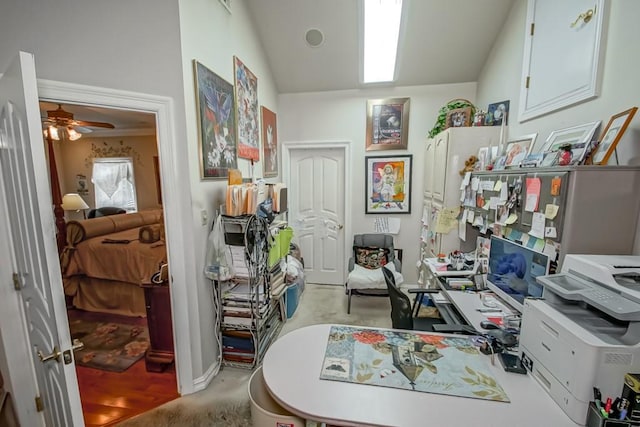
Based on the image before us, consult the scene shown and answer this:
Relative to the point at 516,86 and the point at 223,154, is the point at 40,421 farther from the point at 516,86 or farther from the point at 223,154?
the point at 516,86

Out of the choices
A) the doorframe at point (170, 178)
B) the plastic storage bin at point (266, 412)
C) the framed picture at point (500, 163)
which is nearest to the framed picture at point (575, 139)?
the framed picture at point (500, 163)

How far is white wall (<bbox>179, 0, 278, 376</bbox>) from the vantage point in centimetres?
183

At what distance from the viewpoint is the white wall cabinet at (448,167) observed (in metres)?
2.62

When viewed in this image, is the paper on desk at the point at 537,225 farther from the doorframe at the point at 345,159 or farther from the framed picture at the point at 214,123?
the doorframe at the point at 345,159

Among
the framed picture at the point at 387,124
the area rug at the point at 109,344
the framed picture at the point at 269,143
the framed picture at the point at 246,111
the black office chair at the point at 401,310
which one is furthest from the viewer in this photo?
the framed picture at the point at 387,124

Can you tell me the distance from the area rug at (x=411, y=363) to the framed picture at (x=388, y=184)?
7.93ft

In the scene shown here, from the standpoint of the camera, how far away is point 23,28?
138cm

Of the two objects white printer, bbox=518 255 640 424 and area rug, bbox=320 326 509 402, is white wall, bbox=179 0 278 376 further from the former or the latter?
white printer, bbox=518 255 640 424

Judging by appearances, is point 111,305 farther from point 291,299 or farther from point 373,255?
point 373,255

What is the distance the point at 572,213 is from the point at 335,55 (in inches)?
107

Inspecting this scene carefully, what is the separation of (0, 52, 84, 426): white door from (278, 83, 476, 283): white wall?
296cm

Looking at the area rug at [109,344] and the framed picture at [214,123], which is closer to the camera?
the framed picture at [214,123]

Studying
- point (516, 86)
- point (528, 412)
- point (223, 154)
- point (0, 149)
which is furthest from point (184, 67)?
point (516, 86)

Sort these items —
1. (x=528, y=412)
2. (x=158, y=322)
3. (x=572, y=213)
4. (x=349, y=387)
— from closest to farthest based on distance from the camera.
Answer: (x=528, y=412), (x=349, y=387), (x=572, y=213), (x=158, y=322)
